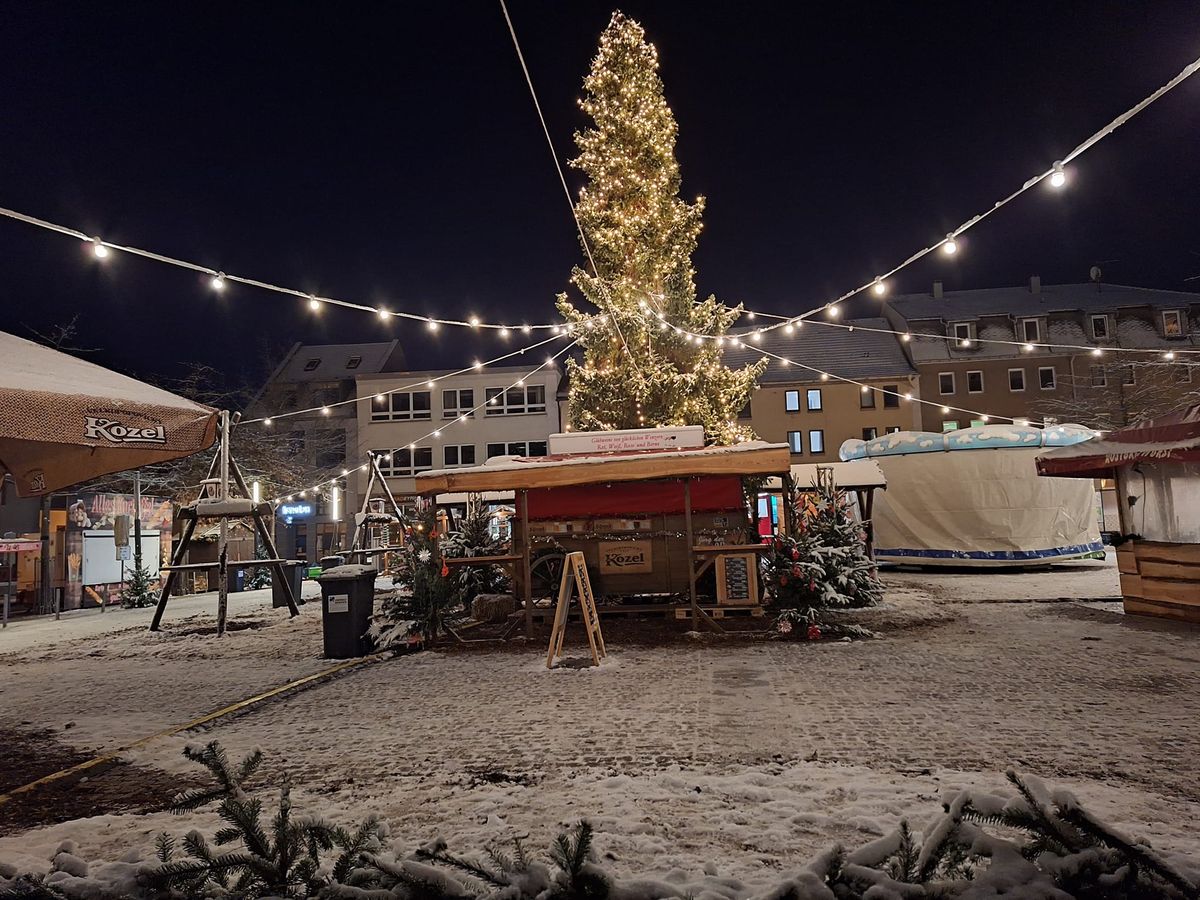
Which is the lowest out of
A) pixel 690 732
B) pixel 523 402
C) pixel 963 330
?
pixel 690 732

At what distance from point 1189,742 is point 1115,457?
7485mm

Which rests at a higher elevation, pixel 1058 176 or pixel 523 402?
pixel 523 402

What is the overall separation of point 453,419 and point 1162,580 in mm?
35401

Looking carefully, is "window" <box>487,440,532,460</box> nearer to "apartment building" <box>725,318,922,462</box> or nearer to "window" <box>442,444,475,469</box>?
"window" <box>442,444,475,469</box>

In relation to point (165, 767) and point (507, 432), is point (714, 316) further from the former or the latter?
point (507, 432)

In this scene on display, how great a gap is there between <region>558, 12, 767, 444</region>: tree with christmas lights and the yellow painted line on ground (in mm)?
11545

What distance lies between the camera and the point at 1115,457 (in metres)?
11.1

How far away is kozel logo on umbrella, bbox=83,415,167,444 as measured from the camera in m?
4.90

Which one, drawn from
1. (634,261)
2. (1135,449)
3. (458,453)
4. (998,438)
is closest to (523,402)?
(458,453)

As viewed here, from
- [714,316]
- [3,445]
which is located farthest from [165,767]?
[714,316]

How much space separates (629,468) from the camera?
10281 mm

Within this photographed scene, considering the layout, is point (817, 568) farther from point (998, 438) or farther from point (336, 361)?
point (336, 361)

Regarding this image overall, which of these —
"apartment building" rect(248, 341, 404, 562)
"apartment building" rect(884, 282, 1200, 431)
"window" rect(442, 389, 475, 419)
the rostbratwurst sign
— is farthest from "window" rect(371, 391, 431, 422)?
the rostbratwurst sign

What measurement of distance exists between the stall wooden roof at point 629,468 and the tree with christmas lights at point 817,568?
1.39 meters
